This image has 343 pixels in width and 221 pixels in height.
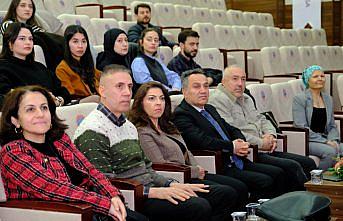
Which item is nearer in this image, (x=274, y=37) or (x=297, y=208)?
(x=297, y=208)

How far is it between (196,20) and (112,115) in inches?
202

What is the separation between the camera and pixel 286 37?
8.14 meters

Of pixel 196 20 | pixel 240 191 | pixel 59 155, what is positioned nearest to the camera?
pixel 59 155

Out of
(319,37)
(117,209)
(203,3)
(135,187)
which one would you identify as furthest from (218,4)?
(117,209)

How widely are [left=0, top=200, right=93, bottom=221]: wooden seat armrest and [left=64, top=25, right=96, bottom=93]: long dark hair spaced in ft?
5.70

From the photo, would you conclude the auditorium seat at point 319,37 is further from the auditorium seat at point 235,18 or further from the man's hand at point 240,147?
the man's hand at point 240,147

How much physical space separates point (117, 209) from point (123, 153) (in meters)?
0.42

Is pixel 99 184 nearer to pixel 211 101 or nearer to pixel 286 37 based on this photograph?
pixel 211 101

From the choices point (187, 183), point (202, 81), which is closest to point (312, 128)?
point (202, 81)

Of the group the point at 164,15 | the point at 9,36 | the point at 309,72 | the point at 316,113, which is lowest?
the point at 316,113

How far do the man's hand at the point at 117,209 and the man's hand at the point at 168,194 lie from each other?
35 cm

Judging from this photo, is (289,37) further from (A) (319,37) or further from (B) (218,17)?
(B) (218,17)

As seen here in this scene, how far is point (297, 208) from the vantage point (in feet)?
6.49

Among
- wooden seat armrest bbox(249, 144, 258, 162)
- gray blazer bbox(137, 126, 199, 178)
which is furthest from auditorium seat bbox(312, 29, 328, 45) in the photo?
gray blazer bbox(137, 126, 199, 178)
